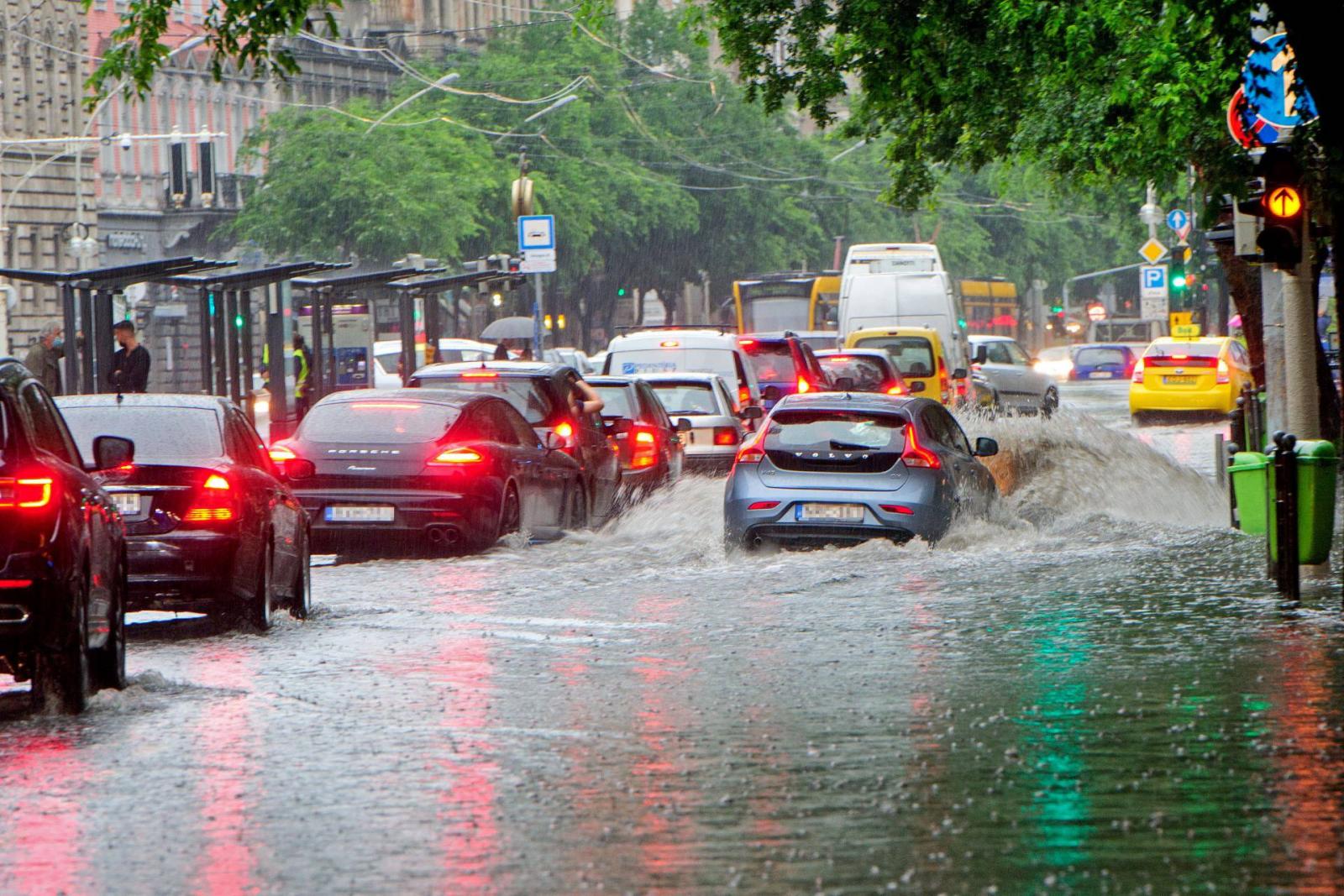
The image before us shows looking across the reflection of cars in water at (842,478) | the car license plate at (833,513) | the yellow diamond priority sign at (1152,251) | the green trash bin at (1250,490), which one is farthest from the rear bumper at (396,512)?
the yellow diamond priority sign at (1152,251)

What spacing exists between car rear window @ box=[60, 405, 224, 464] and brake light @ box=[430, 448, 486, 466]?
14.1 ft

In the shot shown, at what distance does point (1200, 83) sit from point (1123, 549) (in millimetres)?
3352

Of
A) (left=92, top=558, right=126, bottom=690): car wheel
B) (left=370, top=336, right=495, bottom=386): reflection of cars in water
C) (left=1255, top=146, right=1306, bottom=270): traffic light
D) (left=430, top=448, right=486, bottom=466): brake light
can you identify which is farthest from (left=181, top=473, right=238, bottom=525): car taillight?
(left=370, top=336, right=495, bottom=386): reflection of cars in water

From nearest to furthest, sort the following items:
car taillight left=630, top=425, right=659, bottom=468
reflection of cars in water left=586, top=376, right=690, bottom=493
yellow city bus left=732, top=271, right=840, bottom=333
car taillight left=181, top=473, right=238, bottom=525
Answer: car taillight left=181, top=473, right=238, bottom=525 < reflection of cars in water left=586, top=376, right=690, bottom=493 < car taillight left=630, top=425, right=659, bottom=468 < yellow city bus left=732, top=271, right=840, bottom=333

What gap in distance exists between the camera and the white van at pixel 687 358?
30.3 meters

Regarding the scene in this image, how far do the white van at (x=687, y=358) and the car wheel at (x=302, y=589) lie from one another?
15634 millimetres

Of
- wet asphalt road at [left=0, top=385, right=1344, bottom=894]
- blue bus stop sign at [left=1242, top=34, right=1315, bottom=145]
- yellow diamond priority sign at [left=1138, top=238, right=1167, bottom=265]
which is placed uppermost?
yellow diamond priority sign at [left=1138, top=238, right=1167, bottom=265]

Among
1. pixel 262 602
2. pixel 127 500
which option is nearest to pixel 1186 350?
pixel 262 602

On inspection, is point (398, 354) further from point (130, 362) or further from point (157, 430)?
point (157, 430)

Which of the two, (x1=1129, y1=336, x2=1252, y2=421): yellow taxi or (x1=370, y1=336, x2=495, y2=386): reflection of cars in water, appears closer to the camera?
(x1=1129, y1=336, x2=1252, y2=421): yellow taxi

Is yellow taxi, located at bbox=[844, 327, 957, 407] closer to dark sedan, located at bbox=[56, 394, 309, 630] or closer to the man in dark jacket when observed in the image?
the man in dark jacket

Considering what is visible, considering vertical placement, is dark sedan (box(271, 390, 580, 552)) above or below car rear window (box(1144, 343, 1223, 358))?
below

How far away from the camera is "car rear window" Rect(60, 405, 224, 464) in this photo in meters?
13.6

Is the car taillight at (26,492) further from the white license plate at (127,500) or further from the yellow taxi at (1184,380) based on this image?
the yellow taxi at (1184,380)
